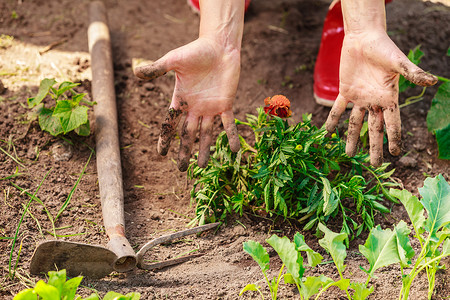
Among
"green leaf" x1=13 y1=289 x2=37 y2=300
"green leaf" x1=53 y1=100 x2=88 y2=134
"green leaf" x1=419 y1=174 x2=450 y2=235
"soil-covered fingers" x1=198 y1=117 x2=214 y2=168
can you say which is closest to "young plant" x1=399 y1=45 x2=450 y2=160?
"green leaf" x1=419 y1=174 x2=450 y2=235

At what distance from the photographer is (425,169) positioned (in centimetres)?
246

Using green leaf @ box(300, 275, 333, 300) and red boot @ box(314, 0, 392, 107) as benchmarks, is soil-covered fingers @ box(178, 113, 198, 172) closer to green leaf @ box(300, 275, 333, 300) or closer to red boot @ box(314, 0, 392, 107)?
green leaf @ box(300, 275, 333, 300)

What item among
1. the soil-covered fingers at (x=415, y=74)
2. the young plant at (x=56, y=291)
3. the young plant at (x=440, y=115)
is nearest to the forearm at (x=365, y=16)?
the soil-covered fingers at (x=415, y=74)

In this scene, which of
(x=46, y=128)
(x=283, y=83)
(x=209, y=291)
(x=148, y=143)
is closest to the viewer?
(x=209, y=291)

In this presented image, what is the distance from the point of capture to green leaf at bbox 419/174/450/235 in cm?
175

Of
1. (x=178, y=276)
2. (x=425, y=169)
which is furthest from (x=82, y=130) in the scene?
(x=425, y=169)

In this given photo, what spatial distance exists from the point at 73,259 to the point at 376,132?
50.9 inches

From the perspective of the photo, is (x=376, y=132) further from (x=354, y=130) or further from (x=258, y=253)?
(x=258, y=253)

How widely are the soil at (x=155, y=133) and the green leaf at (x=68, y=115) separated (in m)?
0.17

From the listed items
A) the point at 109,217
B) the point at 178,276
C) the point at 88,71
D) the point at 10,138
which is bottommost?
the point at 178,276

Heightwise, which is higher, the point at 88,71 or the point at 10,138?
the point at 88,71

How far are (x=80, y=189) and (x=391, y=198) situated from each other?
4.63ft

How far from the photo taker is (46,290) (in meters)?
1.42

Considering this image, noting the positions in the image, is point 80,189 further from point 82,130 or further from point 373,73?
point 373,73
